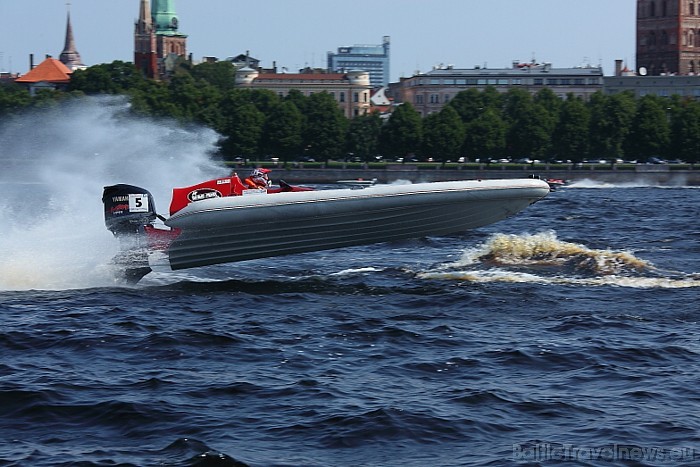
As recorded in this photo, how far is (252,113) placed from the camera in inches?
3969

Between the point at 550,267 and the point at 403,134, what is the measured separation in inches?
3160

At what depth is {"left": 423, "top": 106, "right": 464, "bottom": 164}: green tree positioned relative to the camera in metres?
100

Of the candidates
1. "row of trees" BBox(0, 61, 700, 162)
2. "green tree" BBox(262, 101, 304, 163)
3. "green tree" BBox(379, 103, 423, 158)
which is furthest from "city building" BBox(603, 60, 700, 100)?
"green tree" BBox(262, 101, 304, 163)

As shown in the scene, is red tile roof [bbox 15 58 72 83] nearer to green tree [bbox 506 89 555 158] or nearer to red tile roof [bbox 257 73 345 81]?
red tile roof [bbox 257 73 345 81]

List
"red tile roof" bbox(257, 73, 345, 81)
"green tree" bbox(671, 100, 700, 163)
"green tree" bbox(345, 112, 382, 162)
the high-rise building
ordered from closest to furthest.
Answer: "green tree" bbox(671, 100, 700, 163) < "green tree" bbox(345, 112, 382, 162) < "red tile roof" bbox(257, 73, 345, 81) < the high-rise building

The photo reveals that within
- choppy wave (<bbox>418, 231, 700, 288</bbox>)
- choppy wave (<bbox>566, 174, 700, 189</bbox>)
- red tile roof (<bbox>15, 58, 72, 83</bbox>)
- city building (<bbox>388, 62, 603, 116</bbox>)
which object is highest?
red tile roof (<bbox>15, 58, 72, 83</bbox>)

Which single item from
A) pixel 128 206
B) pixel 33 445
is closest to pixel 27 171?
pixel 128 206

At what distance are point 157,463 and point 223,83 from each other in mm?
162379

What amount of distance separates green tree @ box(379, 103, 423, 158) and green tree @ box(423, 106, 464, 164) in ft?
2.75

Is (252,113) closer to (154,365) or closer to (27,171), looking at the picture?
(27,171)

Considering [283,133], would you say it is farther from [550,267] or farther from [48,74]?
[550,267]

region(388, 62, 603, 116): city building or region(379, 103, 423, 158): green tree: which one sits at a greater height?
region(388, 62, 603, 116): city building

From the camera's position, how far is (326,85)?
15875 centimetres

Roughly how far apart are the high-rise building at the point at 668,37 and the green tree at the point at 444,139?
7710 centimetres
